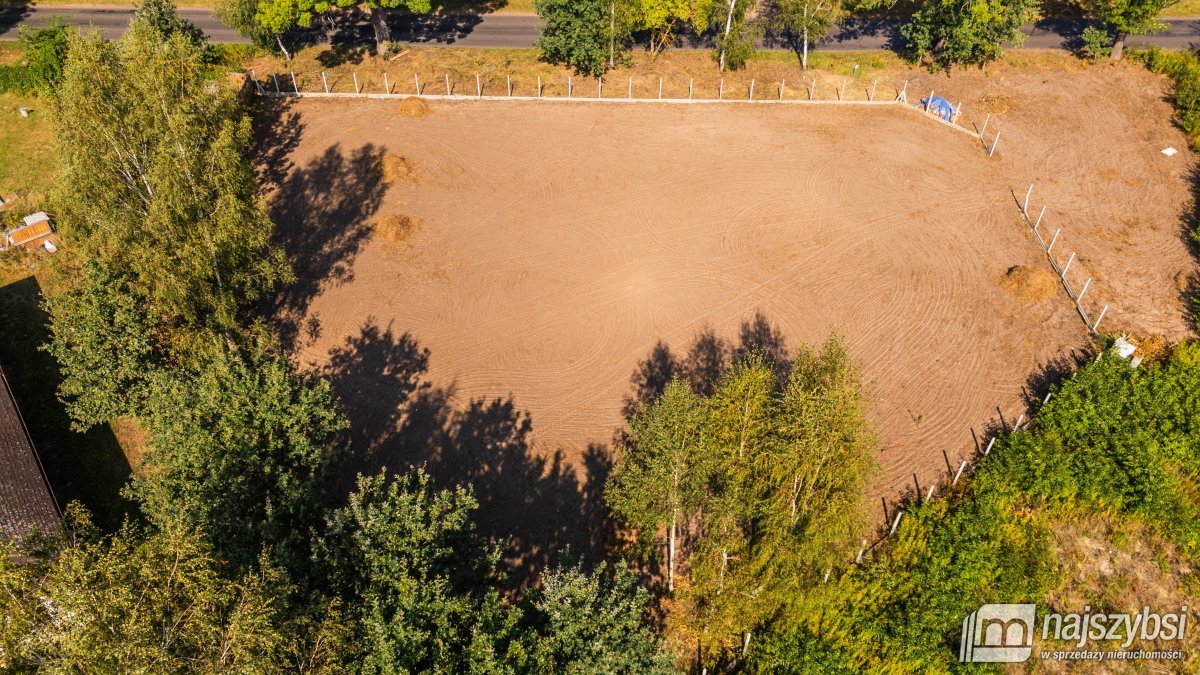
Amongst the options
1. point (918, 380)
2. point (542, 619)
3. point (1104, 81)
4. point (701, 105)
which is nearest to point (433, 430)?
point (542, 619)

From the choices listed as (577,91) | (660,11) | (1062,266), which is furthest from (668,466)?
(660,11)

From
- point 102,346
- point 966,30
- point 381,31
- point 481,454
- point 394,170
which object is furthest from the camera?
point 381,31

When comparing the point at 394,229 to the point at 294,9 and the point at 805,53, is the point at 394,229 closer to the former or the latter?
the point at 294,9

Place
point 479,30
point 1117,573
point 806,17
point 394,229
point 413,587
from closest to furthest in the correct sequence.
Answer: point 413,587
point 1117,573
point 394,229
point 806,17
point 479,30

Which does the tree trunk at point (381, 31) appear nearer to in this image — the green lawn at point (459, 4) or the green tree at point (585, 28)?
the green lawn at point (459, 4)

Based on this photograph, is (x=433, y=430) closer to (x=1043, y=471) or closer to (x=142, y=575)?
(x=142, y=575)

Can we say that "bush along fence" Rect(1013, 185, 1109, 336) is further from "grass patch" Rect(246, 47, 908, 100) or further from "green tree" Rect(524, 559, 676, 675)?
"green tree" Rect(524, 559, 676, 675)
